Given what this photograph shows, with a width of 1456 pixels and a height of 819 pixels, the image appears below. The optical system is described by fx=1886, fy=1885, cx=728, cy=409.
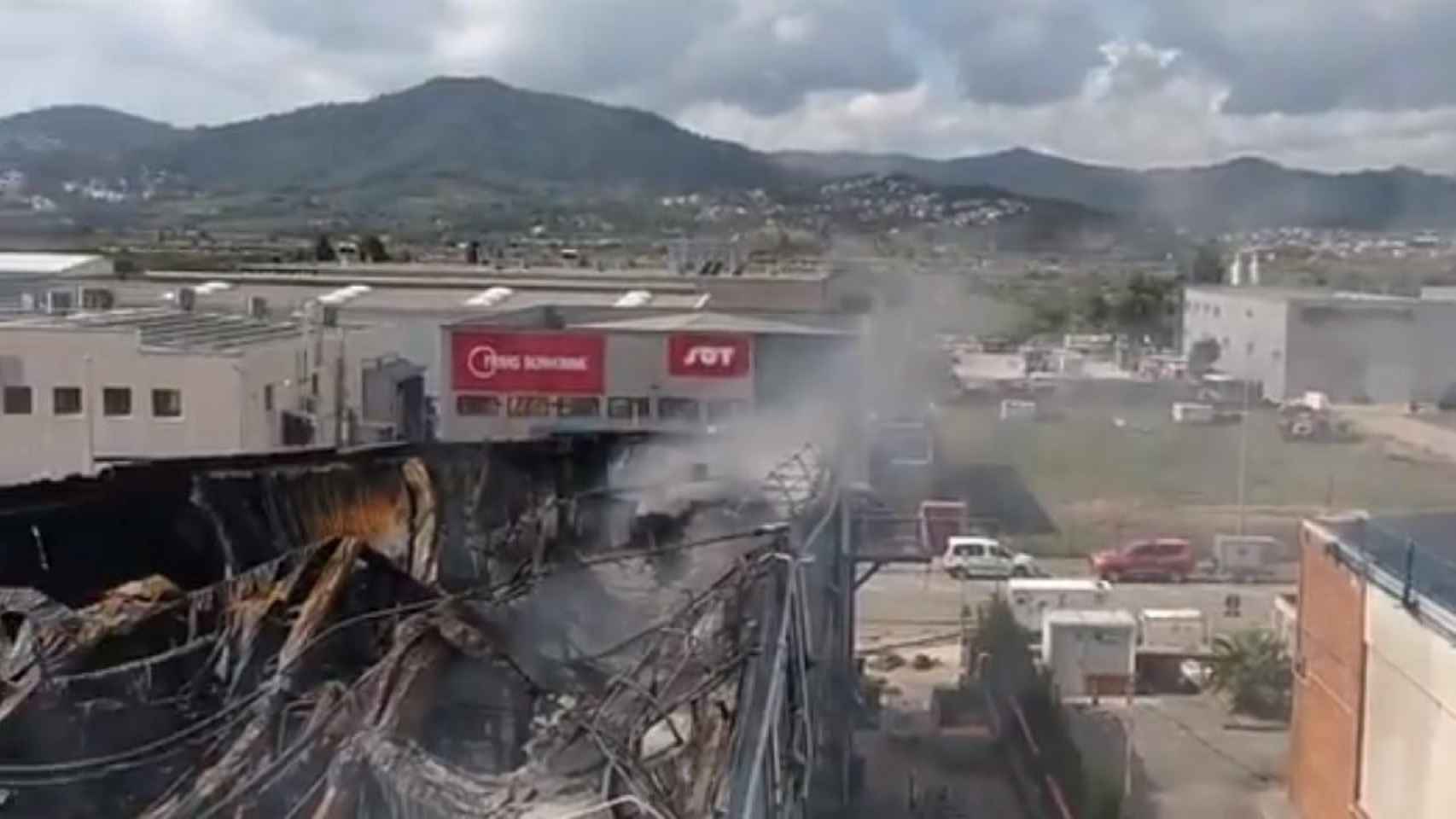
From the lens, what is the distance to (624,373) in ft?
25.1

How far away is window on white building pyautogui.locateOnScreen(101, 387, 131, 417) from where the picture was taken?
7.15 metres

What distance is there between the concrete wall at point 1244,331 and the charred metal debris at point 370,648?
1805mm

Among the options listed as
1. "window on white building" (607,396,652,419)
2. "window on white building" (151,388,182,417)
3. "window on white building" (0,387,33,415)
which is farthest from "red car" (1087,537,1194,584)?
"window on white building" (0,387,33,415)

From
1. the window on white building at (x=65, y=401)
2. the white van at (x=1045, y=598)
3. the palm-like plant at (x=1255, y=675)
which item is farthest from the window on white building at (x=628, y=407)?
the palm-like plant at (x=1255, y=675)

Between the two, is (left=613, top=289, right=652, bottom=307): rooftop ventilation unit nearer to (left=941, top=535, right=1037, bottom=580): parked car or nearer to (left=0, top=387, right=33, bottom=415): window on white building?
(left=941, top=535, right=1037, bottom=580): parked car

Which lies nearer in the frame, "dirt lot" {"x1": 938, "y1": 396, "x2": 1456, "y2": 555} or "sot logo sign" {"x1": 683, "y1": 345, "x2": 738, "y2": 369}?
"dirt lot" {"x1": 938, "y1": 396, "x2": 1456, "y2": 555}

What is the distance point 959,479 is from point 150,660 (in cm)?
539

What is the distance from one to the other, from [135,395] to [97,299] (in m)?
2.65

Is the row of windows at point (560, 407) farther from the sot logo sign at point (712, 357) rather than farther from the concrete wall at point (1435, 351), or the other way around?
the concrete wall at point (1435, 351)

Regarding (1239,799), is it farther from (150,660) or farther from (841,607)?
(150,660)

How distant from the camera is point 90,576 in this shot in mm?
3701

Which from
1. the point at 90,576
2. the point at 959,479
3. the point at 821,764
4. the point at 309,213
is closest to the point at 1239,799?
the point at 821,764

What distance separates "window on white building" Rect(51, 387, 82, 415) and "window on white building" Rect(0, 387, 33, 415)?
0.34 feet

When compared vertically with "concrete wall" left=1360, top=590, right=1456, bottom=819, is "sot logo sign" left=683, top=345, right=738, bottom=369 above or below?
above
